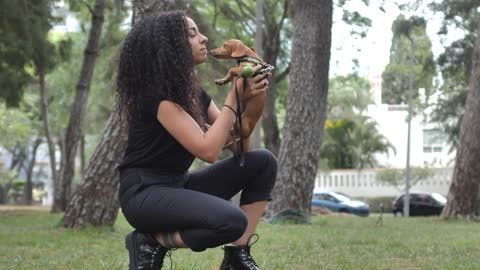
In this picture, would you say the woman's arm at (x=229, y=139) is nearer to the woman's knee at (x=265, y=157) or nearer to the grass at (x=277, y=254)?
the woman's knee at (x=265, y=157)

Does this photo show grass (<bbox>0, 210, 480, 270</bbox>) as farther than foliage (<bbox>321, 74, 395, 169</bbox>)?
No

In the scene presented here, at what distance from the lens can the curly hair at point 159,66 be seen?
3.87 m

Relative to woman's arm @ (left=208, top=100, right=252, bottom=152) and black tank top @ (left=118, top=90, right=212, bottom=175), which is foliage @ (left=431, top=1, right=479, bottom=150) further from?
black tank top @ (left=118, top=90, right=212, bottom=175)

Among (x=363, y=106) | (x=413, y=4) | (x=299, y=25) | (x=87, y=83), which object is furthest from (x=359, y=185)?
(x=299, y=25)

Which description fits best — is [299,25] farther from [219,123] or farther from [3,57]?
[219,123]

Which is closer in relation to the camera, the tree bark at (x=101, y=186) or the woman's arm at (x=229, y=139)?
the woman's arm at (x=229, y=139)

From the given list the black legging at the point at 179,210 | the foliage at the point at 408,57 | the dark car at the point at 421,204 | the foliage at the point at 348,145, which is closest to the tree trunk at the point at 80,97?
the foliage at the point at 408,57

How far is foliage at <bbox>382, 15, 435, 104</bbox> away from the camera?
23703mm

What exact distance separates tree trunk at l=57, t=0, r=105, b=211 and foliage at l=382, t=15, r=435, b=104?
29.9 feet

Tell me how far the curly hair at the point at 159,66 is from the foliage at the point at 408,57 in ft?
66.6

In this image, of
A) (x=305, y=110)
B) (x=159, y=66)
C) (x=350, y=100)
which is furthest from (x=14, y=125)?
(x=159, y=66)

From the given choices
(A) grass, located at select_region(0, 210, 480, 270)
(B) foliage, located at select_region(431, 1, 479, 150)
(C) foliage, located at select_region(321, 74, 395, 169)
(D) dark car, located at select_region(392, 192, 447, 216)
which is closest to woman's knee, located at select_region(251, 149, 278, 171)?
(A) grass, located at select_region(0, 210, 480, 270)

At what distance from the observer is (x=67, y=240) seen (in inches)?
360

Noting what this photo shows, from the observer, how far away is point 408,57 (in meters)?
32.5
